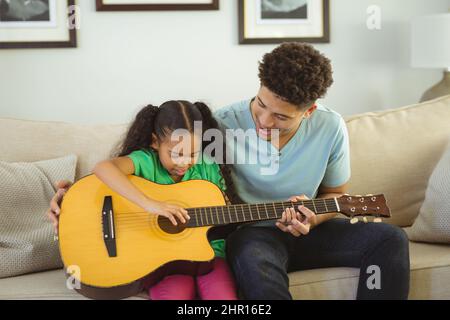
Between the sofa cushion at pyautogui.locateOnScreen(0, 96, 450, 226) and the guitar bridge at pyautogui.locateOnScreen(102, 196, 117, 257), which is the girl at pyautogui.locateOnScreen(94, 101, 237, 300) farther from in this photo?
the sofa cushion at pyautogui.locateOnScreen(0, 96, 450, 226)

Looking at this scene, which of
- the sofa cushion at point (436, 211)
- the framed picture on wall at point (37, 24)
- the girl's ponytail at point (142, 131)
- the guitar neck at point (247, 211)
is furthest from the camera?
the framed picture on wall at point (37, 24)

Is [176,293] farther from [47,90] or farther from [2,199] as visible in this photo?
[47,90]

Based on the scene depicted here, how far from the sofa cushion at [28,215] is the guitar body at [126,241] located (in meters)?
0.19

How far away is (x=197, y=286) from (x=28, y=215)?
0.56m

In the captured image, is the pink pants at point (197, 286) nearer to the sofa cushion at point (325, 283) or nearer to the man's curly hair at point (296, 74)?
the sofa cushion at point (325, 283)

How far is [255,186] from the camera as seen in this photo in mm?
1812

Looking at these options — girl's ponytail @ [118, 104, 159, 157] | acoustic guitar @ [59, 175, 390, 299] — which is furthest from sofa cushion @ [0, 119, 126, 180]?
acoustic guitar @ [59, 175, 390, 299]

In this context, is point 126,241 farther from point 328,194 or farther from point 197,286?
point 328,194

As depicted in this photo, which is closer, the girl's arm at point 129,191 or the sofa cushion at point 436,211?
the girl's arm at point 129,191

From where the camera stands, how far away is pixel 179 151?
1.64m

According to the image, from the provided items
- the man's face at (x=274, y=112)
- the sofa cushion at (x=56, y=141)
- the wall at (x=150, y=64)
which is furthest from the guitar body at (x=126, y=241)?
the wall at (x=150, y=64)

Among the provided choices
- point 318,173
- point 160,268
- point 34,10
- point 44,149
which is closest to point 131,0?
point 34,10

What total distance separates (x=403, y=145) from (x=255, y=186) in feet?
1.97

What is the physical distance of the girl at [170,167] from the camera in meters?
1.55
